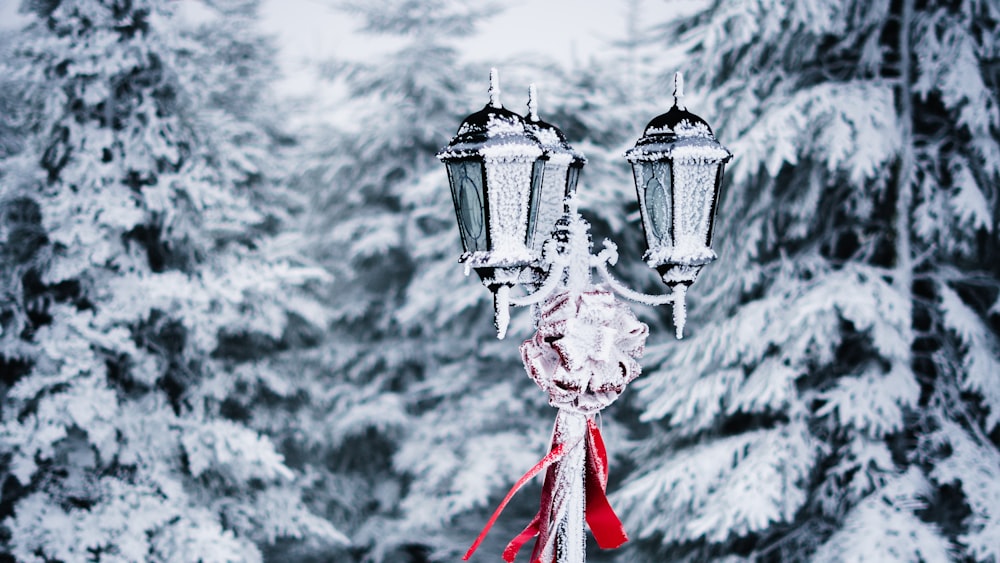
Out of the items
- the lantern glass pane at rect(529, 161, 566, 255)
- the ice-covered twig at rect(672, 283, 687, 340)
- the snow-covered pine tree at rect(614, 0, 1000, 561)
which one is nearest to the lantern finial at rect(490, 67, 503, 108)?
the lantern glass pane at rect(529, 161, 566, 255)

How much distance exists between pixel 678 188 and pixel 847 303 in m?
3.53

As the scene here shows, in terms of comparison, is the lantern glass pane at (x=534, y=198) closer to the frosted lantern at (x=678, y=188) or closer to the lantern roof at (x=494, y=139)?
the lantern roof at (x=494, y=139)

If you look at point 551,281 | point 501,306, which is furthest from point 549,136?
point 501,306

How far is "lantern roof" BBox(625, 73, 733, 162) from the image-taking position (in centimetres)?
338

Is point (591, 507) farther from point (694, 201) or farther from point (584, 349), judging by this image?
point (694, 201)

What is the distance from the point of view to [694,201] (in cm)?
348

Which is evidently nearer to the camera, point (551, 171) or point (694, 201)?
point (694, 201)

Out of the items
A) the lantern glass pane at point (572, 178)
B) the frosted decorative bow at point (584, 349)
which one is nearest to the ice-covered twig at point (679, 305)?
the frosted decorative bow at point (584, 349)

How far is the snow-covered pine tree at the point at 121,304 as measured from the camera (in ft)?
23.1

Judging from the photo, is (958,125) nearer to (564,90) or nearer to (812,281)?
(812,281)

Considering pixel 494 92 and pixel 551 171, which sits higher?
pixel 494 92

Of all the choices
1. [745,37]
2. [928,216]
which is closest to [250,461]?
[745,37]

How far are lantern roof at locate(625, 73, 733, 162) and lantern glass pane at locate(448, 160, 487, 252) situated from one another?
0.88 metres

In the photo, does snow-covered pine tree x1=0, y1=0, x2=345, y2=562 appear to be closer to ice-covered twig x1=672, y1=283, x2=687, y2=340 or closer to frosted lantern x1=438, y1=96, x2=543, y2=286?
frosted lantern x1=438, y1=96, x2=543, y2=286
